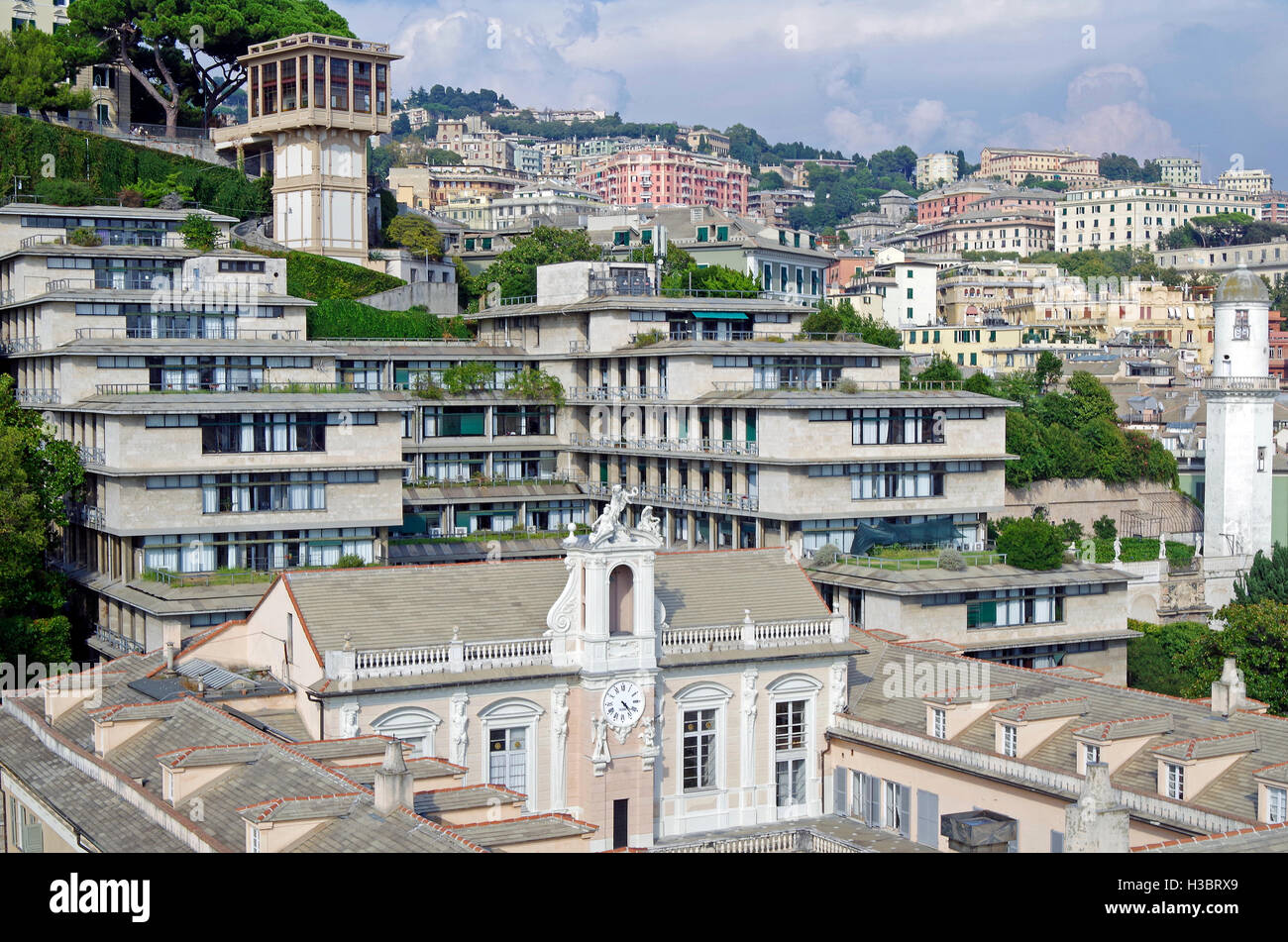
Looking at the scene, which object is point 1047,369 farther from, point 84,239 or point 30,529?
point 30,529

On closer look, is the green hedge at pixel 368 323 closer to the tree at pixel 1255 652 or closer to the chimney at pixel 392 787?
the tree at pixel 1255 652

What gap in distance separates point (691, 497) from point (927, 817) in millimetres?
41721

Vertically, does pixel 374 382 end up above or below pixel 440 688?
above

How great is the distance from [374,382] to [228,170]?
104 feet

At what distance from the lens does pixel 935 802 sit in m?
51.7

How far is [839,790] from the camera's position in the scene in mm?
56250

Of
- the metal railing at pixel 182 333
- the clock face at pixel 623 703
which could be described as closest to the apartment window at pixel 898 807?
the clock face at pixel 623 703

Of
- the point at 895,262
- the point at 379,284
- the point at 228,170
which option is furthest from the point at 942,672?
the point at 895,262

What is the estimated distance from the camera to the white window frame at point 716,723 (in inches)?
2121

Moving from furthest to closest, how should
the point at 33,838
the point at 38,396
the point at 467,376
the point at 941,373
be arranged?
the point at 941,373 → the point at 467,376 → the point at 38,396 → the point at 33,838

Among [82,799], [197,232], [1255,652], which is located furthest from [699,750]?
[197,232]

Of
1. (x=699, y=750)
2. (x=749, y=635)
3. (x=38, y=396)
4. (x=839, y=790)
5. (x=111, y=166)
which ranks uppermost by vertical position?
(x=111, y=166)

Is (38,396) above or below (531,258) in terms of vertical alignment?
below

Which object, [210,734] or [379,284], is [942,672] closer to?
[210,734]
